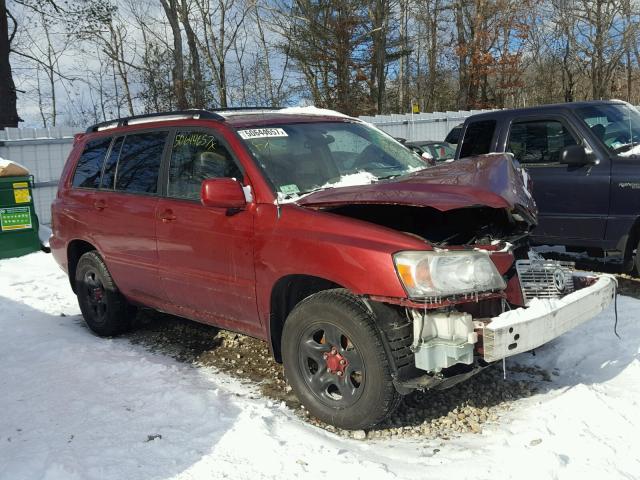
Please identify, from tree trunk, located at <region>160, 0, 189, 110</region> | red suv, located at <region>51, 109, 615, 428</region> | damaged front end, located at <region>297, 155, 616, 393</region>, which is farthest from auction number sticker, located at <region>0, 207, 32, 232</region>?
tree trunk, located at <region>160, 0, 189, 110</region>

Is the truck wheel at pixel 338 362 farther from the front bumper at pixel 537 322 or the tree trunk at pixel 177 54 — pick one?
the tree trunk at pixel 177 54

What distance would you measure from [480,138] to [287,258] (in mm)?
4359

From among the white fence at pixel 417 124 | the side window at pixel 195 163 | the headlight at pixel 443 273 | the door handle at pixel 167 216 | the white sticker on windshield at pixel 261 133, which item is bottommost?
the headlight at pixel 443 273

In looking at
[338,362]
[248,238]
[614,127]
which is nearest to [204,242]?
[248,238]

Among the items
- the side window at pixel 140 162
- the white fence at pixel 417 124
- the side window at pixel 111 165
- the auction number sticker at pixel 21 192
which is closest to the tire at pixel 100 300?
the side window at pixel 111 165

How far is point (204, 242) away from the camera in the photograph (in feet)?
13.0

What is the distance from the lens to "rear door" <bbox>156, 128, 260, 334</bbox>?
3738 mm

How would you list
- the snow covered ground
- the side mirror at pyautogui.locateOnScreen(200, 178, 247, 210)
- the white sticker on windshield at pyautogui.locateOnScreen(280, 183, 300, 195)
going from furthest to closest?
the white sticker on windshield at pyautogui.locateOnScreen(280, 183, 300, 195)
the side mirror at pyautogui.locateOnScreen(200, 178, 247, 210)
the snow covered ground

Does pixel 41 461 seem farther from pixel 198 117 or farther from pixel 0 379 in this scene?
pixel 198 117

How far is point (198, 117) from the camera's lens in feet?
13.8

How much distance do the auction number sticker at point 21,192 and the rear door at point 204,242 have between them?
20.3ft

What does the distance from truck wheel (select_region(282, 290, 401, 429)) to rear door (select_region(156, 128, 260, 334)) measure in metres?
0.48

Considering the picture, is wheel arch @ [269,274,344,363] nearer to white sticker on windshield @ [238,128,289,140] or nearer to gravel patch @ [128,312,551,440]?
gravel patch @ [128,312,551,440]

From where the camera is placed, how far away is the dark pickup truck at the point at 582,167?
228 inches
